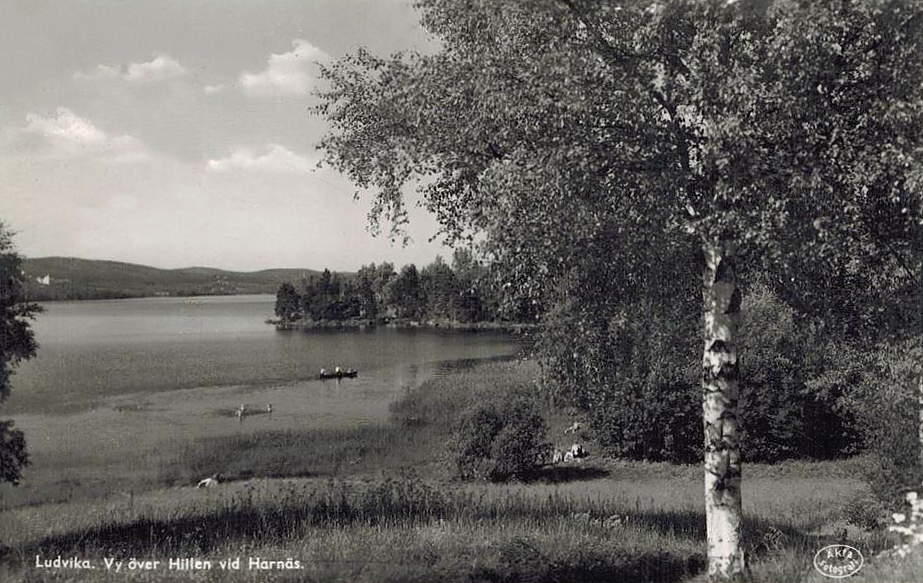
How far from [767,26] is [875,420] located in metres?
8.29

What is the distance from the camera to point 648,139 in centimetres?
860

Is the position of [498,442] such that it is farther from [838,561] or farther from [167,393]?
[167,393]

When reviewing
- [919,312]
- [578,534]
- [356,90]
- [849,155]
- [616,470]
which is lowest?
[616,470]

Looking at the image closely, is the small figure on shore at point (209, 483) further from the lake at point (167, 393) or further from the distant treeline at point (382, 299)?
the distant treeline at point (382, 299)

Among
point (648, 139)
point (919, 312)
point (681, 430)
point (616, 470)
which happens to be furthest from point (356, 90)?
point (681, 430)

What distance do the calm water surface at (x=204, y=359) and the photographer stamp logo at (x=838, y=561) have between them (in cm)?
2300

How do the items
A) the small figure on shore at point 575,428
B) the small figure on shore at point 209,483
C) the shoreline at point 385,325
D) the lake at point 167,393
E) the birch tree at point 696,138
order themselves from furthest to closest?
the shoreline at point 385,325
the small figure on shore at point 575,428
the lake at point 167,393
the small figure on shore at point 209,483
the birch tree at point 696,138

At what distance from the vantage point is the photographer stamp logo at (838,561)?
828cm

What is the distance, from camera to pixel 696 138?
8.91m

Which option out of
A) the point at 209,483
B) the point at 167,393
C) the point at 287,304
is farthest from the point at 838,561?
the point at 287,304

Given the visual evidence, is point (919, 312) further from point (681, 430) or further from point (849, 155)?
point (681, 430)

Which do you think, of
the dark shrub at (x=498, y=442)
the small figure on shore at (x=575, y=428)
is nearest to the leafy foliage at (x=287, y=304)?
the small figure on shore at (x=575, y=428)

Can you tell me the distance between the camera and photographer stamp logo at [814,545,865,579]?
8.28 meters

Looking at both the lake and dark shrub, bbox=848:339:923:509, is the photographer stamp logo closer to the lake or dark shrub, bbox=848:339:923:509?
dark shrub, bbox=848:339:923:509
